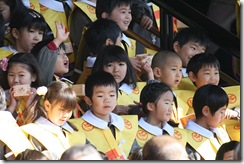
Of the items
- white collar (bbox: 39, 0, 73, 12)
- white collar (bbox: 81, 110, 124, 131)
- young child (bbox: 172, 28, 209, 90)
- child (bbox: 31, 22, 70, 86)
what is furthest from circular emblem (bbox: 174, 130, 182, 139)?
white collar (bbox: 39, 0, 73, 12)

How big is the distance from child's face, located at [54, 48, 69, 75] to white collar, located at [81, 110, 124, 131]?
1.70 feet

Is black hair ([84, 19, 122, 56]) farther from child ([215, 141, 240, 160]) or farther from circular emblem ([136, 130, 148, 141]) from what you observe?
child ([215, 141, 240, 160])

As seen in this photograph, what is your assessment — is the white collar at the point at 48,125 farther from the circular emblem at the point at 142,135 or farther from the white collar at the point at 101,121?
the circular emblem at the point at 142,135

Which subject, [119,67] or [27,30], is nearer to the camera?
[119,67]

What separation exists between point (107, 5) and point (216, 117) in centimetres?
119

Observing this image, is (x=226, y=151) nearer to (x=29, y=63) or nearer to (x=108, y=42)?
(x=29, y=63)

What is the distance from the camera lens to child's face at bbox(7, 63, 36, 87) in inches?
243

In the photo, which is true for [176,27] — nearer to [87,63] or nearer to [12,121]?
[87,63]

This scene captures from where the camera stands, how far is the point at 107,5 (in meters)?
7.11

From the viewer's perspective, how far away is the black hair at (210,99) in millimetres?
6328

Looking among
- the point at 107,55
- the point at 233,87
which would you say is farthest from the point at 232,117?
the point at 107,55

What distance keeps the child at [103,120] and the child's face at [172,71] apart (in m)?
0.76

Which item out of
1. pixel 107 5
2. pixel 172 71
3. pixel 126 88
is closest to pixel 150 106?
pixel 126 88

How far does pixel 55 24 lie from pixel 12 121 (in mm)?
1406
